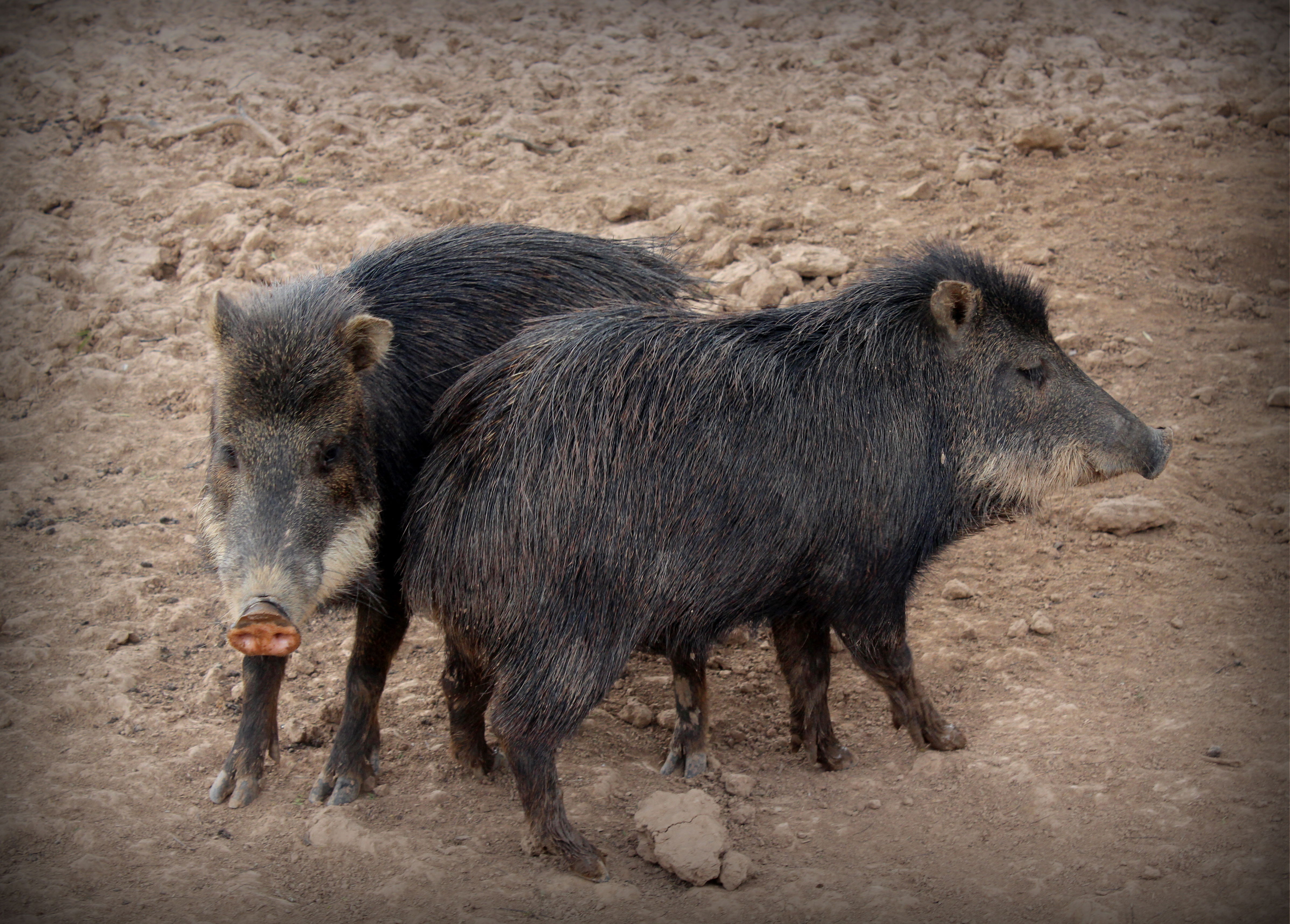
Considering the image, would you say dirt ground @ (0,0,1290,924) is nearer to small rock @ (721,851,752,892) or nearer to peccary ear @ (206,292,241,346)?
small rock @ (721,851,752,892)

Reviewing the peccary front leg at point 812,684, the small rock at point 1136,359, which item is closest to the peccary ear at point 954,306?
the peccary front leg at point 812,684

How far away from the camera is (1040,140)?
23.6 feet

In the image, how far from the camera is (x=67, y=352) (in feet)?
20.2

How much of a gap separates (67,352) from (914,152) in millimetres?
5153

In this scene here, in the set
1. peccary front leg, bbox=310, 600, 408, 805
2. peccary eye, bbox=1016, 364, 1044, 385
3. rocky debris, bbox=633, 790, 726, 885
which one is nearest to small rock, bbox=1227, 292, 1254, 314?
peccary eye, bbox=1016, 364, 1044, 385

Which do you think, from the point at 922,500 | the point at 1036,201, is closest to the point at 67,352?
the point at 922,500

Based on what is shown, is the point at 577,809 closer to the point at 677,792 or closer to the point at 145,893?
the point at 677,792

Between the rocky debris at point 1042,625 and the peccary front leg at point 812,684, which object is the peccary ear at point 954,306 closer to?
the peccary front leg at point 812,684

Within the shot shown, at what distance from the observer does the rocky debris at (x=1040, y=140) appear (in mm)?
7180

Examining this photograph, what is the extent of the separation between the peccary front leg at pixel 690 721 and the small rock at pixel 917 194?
150 inches

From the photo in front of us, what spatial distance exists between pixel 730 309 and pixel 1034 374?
1.67 meters

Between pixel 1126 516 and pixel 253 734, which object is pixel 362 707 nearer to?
pixel 253 734

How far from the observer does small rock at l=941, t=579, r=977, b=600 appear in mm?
4980

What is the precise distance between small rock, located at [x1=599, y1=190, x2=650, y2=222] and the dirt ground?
18 millimetres
